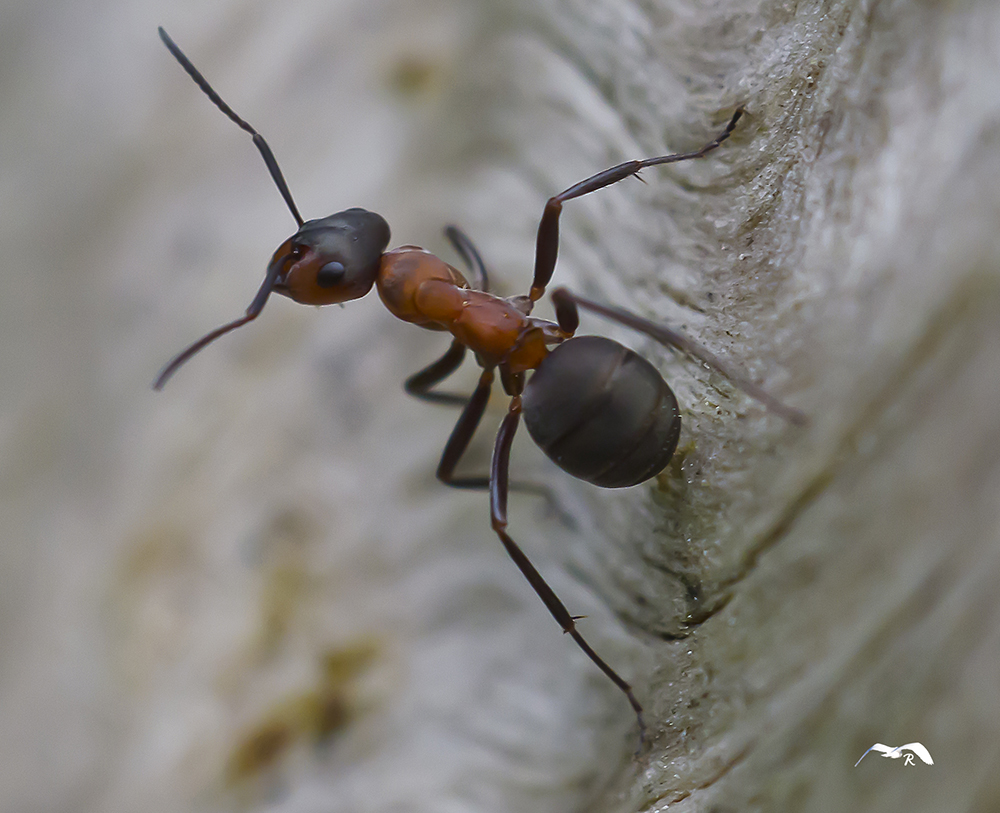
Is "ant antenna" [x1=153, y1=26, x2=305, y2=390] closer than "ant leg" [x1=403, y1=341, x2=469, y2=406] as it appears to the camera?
Yes

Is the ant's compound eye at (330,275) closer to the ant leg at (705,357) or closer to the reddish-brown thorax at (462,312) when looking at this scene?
the reddish-brown thorax at (462,312)

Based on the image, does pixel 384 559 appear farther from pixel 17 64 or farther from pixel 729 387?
pixel 17 64

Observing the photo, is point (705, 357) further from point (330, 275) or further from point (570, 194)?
point (330, 275)

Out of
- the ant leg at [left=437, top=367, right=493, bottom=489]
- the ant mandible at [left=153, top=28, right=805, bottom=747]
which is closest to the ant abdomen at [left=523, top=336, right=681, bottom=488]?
the ant mandible at [left=153, top=28, right=805, bottom=747]

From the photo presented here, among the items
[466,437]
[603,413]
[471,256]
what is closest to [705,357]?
[603,413]

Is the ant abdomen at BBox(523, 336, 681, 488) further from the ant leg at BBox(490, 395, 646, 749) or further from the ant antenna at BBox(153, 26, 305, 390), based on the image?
the ant antenna at BBox(153, 26, 305, 390)

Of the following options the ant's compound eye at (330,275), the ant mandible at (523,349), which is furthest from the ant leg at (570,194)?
the ant's compound eye at (330,275)

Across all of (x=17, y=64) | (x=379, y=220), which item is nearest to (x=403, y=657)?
(x=379, y=220)
